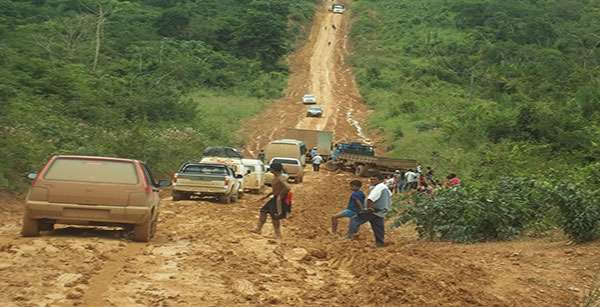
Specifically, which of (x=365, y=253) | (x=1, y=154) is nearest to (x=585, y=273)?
(x=365, y=253)

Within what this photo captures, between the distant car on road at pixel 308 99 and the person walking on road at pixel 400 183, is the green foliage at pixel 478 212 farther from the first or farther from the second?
the distant car on road at pixel 308 99

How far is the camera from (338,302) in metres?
9.17

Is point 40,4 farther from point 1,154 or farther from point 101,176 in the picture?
point 101,176

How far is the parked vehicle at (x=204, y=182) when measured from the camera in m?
23.6

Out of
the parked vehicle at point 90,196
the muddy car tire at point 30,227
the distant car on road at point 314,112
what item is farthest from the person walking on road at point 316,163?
the muddy car tire at point 30,227

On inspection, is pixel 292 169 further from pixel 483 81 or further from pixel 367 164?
pixel 483 81

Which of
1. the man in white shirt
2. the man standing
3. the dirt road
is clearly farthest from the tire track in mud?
the man in white shirt

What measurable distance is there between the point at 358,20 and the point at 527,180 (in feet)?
290

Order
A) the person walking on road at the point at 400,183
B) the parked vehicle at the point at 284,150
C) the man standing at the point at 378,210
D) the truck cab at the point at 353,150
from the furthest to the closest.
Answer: the truck cab at the point at 353,150 → the parked vehicle at the point at 284,150 → the person walking on road at the point at 400,183 → the man standing at the point at 378,210

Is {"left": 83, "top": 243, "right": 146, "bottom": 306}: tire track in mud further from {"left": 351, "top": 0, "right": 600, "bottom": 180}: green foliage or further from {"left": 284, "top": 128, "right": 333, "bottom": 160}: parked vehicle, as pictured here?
{"left": 284, "top": 128, "right": 333, "bottom": 160}: parked vehicle

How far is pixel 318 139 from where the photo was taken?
156 feet

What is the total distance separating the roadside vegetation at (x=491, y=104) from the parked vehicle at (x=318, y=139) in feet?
13.3

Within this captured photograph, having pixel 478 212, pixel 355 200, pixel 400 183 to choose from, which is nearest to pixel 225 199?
pixel 400 183

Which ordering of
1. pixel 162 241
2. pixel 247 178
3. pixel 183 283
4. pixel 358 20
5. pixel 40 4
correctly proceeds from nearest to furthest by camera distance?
pixel 183 283
pixel 162 241
pixel 247 178
pixel 40 4
pixel 358 20
